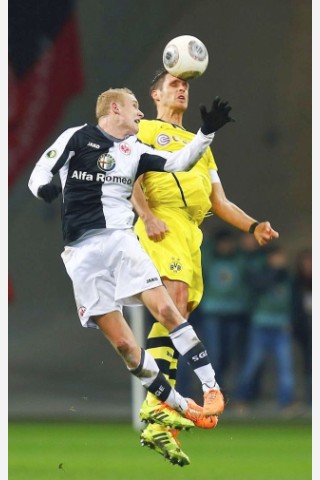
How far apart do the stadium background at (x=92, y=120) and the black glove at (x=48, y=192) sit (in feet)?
26.6

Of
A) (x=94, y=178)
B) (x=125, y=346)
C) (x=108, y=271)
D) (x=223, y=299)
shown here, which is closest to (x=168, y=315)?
(x=125, y=346)

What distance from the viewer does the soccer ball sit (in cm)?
1155

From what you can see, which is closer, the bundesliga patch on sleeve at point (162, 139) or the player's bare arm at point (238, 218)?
the player's bare arm at point (238, 218)

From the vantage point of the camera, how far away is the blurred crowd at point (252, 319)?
17.6 meters

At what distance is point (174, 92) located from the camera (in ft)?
38.3

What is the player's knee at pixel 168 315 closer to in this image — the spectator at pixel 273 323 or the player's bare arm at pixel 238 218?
the player's bare arm at pixel 238 218

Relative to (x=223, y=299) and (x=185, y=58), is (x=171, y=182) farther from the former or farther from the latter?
(x=223, y=299)

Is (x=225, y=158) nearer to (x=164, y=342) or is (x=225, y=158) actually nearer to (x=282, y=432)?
(x=282, y=432)

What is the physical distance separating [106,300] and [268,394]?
8.12m

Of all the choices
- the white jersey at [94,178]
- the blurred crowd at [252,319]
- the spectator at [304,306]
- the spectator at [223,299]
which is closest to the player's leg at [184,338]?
the white jersey at [94,178]

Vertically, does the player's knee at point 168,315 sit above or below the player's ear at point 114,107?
below

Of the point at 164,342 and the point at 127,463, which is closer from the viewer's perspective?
the point at 164,342

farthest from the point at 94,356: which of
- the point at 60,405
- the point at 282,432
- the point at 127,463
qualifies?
the point at 127,463

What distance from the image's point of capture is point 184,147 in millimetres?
10797
